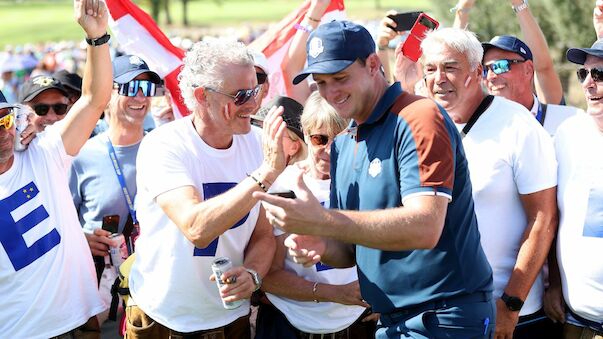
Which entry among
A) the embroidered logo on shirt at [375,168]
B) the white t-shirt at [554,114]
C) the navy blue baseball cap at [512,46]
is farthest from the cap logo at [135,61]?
the embroidered logo on shirt at [375,168]

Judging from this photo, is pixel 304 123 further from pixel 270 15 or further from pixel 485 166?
pixel 270 15

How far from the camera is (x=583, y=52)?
461 centimetres

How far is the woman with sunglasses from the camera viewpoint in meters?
4.65

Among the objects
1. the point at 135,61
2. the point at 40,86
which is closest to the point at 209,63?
the point at 135,61

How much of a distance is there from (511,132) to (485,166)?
0.24 meters

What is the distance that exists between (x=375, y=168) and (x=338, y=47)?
1.83ft

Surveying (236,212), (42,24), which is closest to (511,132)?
(236,212)

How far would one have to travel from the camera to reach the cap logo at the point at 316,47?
3543mm

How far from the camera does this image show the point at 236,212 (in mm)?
3885

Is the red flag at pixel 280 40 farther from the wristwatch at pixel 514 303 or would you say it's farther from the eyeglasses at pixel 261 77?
the wristwatch at pixel 514 303

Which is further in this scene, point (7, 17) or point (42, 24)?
point (7, 17)

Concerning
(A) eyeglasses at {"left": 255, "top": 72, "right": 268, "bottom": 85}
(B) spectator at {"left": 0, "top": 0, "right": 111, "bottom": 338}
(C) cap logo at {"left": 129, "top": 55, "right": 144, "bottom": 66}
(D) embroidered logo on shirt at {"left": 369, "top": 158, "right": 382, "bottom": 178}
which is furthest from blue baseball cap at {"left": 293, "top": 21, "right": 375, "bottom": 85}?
(C) cap logo at {"left": 129, "top": 55, "right": 144, "bottom": 66}

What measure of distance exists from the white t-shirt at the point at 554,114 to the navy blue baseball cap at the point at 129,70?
2.84 meters

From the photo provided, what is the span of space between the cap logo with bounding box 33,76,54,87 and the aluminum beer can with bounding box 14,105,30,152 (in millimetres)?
1818
